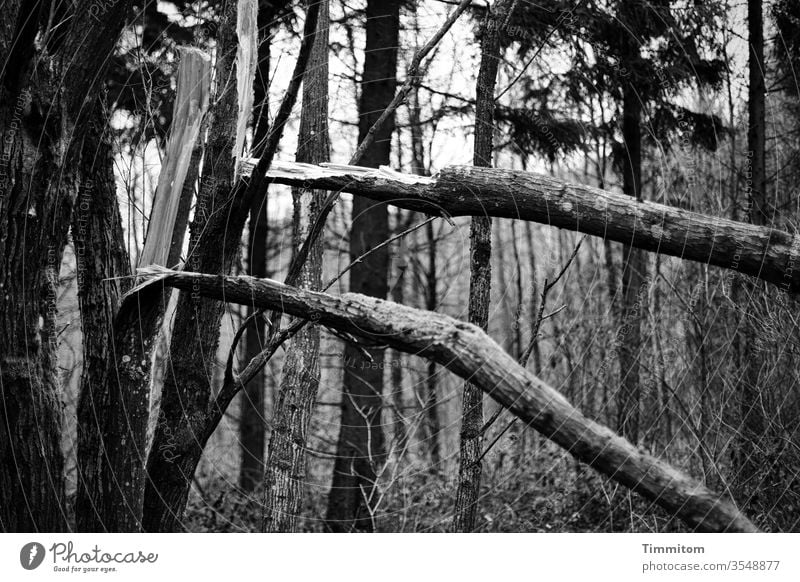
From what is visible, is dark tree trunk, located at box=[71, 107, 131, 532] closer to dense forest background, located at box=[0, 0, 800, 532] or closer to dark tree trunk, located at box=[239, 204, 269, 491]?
dense forest background, located at box=[0, 0, 800, 532]

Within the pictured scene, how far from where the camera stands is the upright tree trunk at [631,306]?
19.8 ft

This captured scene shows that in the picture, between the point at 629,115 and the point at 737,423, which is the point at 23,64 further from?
the point at 629,115

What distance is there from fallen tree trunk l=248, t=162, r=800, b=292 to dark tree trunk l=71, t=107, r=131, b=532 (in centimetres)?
102

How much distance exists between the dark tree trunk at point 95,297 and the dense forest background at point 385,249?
0.04 ft

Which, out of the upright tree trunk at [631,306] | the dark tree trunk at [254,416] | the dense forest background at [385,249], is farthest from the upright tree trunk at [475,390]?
the dark tree trunk at [254,416]

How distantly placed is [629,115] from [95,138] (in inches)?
190

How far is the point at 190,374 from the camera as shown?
3.30 meters

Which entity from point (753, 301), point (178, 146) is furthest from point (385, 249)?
point (178, 146)

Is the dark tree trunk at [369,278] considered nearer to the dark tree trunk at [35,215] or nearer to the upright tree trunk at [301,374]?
the upright tree trunk at [301,374]

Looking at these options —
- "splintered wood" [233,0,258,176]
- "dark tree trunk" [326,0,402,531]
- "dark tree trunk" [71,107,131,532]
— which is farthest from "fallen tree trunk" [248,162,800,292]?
"dark tree trunk" [326,0,402,531]

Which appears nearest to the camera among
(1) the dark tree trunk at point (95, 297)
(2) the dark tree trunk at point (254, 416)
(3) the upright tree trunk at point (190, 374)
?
(1) the dark tree trunk at point (95, 297)

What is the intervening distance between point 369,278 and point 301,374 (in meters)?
2.21

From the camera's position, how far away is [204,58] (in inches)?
118
